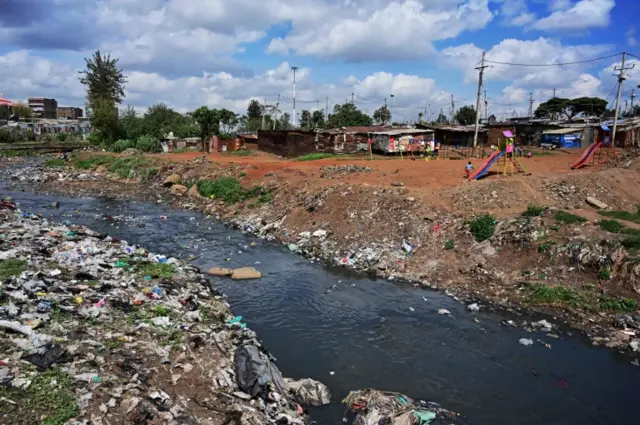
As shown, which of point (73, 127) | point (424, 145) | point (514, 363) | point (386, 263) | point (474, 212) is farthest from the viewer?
point (73, 127)

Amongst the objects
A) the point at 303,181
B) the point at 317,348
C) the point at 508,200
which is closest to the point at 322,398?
the point at 317,348

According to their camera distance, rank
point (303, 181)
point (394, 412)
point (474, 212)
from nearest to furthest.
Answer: point (394, 412) → point (474, 212) → point (303, 181)

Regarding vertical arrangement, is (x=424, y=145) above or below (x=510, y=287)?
above

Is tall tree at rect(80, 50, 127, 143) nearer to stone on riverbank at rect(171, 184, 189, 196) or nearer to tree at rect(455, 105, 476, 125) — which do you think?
→ stone on riverbank at rect(171, 184, 189, 196)

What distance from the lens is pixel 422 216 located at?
45.6ft

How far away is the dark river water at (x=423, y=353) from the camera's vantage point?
6.56 m

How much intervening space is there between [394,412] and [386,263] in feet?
21.6

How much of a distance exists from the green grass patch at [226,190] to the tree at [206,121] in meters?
19.3

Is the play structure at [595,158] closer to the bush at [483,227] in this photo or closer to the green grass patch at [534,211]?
the green grass patch at [534,211]

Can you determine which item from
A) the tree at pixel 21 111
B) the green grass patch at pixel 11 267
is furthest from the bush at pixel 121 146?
the tree at pixel 21 111

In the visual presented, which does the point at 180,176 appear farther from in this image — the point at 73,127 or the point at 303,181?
the point at 73,127

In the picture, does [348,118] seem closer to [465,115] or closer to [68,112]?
[465,115]

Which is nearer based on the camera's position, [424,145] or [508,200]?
[508,200]

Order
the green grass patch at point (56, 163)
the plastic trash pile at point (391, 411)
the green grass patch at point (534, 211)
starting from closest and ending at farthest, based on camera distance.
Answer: the plastic trash pile at point (391, 411), the green grass patch at point (534, 211), the green grass patch at point (56, 163)
